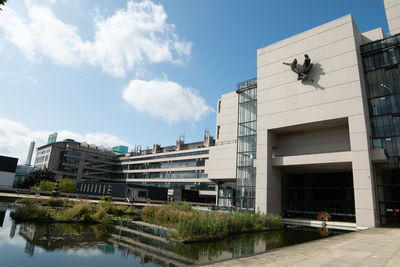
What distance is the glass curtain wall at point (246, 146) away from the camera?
33.9 m

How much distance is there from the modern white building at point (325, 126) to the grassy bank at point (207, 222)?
9935 millimetres

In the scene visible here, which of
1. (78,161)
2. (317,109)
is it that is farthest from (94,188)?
(317,109)

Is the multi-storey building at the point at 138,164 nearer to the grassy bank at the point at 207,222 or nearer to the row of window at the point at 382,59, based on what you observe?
the grassy bank at the point at 207,222

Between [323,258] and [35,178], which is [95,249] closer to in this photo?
[323,258]

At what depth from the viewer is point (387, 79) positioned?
2702 centimetres

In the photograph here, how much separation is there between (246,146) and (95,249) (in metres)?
28.7

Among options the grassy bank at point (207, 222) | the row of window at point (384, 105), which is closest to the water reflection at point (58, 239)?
the grassy bank at point (207, 222)

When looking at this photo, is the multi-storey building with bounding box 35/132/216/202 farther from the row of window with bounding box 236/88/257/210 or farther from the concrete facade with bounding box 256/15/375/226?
the concrete facade with bounding box 256/15/375/226

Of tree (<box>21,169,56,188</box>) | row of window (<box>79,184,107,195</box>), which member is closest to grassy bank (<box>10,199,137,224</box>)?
row of window (<box>79,184,107,195</box>)

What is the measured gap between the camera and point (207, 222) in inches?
588

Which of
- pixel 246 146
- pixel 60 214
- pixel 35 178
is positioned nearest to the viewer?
pixel 60 214

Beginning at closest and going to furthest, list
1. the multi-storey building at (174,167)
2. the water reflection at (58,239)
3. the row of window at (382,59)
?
1. the water reflection at (58,239)
2. the row of window at (382,59)
3. the multi-storey building at (174,167)

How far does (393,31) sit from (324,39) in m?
9.23

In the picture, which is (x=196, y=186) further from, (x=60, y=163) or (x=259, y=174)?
(x=60, y=163)
